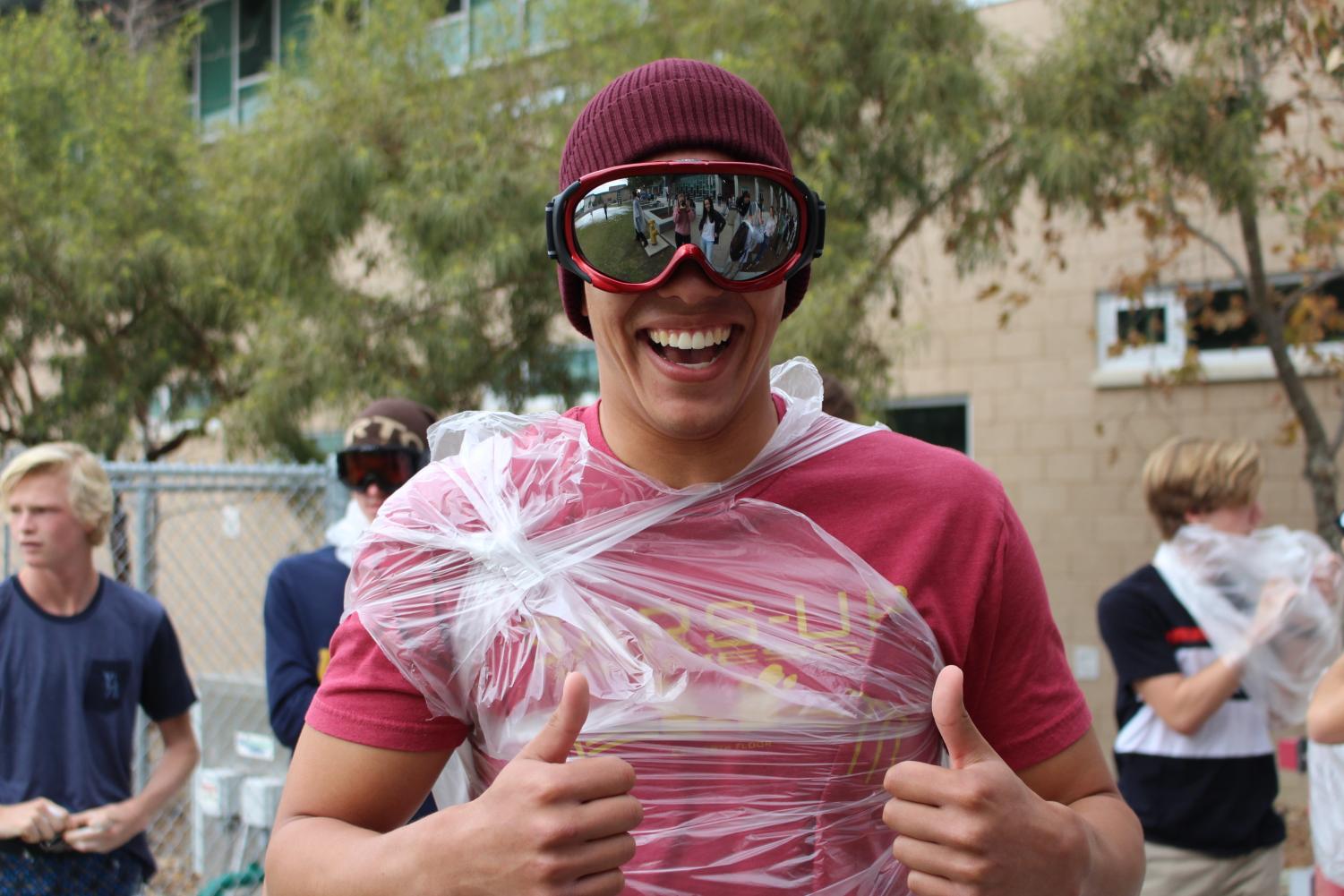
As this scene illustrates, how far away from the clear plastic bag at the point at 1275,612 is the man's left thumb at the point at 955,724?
2393mm

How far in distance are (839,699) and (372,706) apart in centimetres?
54

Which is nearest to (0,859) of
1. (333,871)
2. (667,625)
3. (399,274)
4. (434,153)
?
(333,871)

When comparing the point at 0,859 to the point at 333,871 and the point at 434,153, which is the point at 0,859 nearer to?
the point at 333,871

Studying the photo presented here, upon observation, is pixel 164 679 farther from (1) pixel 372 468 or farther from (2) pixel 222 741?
(2) pixel 222 741

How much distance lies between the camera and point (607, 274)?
4.50 ft

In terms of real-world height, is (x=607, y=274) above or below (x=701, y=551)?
above

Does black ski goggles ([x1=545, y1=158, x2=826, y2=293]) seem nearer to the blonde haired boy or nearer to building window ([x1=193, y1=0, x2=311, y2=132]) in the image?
the blonde haired boy

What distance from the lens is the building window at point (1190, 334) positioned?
6168mm

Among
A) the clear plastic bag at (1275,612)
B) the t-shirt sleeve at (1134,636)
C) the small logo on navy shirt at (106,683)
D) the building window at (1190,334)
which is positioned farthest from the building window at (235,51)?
the clear plastic bag at (1275,612)

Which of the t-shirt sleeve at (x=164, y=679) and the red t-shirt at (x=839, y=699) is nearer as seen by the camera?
the red t-shirt at (x=839, y=699)

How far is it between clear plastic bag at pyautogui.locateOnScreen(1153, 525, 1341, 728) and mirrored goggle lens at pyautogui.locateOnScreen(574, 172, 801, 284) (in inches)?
95.6

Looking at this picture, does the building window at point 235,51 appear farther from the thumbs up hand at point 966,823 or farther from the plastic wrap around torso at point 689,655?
the thumbs up hand at point 966,823

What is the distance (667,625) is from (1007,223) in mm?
5412

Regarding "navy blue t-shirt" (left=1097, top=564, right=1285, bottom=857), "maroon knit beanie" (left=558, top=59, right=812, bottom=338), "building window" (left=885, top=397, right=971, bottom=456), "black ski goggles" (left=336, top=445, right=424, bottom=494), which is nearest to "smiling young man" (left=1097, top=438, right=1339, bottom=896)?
"navy blue t-shirt" (left=1097, top=564, right=1285, bottom=857)
